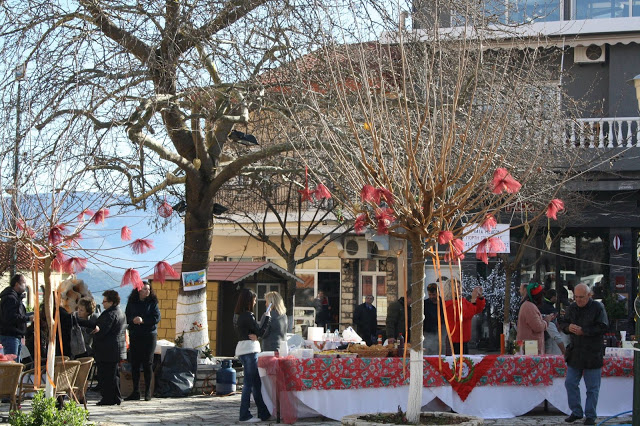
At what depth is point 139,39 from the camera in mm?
12430

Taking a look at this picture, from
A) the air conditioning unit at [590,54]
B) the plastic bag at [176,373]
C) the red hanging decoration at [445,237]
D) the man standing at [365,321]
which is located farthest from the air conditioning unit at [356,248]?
the red hanging decoration at [445,237]

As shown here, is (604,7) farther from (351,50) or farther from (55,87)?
(55,87)

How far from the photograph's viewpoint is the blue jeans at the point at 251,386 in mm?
11586

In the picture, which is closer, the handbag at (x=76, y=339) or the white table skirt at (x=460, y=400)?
the white table skirt at (x=460, y=400)

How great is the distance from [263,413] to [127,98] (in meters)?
4.45

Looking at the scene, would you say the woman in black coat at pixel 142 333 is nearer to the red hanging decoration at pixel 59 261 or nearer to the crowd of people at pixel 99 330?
the crowd of people at pixel 99 330

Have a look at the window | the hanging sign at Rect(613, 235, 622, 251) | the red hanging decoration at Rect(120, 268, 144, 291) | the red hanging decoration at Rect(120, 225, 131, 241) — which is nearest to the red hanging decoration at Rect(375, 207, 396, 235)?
the red hanging decoration at Rect(120, 268, 144, 291)

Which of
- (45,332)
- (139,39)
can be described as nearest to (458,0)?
(139,39)

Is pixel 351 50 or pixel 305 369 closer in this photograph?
pixel 305 369

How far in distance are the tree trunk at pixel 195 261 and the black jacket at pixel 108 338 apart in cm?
252

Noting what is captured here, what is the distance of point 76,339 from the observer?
13266 mm

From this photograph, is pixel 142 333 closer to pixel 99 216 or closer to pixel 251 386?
pixel 251 386

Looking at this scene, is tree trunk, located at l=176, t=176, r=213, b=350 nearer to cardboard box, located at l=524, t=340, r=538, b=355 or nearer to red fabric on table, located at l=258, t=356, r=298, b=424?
red fabric on table, located at l=258, t=356, r=298, b=424

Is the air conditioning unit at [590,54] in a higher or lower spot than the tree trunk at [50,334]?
higher
